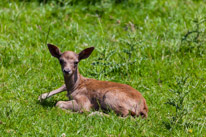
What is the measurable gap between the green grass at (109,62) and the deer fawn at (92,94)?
0.28 metres

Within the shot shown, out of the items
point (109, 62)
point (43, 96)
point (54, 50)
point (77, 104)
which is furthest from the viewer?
point (109, 62)

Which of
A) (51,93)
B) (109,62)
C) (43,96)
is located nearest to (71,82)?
(51,93)

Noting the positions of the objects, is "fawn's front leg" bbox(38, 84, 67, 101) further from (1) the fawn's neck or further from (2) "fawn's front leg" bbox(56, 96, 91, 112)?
(2) "fawn's front leg" bbox(56, 96, 91, 112)

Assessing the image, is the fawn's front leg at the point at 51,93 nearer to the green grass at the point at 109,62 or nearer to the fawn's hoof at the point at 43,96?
the fawn's hoof at the point at 43,96

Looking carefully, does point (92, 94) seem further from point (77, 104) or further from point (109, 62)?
point (109, 62)

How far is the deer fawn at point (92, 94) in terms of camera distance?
6.98 metres

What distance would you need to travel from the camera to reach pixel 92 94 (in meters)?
7.55

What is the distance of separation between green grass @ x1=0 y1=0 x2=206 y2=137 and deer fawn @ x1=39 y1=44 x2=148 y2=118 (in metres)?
0.28

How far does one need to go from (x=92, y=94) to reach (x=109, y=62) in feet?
4.41

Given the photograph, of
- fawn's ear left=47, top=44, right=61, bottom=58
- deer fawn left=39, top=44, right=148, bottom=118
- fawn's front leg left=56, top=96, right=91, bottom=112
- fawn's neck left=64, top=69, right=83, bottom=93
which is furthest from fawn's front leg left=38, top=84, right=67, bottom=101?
fawn's ear left=47, top=44, right=61, bottom=58

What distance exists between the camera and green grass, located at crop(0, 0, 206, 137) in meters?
6.43

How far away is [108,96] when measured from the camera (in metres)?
7.18

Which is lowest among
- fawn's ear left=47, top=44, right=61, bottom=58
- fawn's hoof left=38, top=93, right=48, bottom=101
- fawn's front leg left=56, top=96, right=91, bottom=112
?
fawn's front leg left=56, top=96, right=91, bottom=112

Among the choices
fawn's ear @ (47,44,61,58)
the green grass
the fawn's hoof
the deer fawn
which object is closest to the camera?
the green grass
